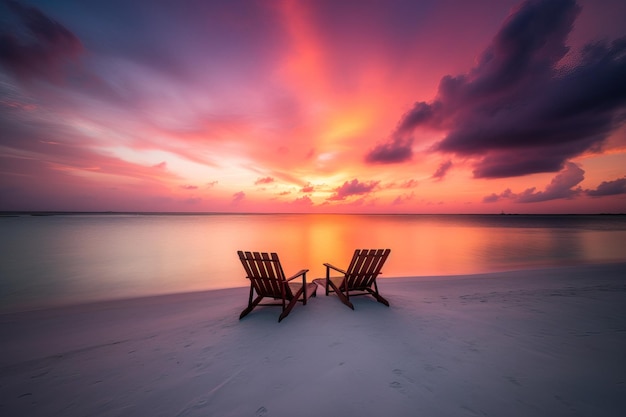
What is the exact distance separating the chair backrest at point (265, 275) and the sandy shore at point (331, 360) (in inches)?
20.2

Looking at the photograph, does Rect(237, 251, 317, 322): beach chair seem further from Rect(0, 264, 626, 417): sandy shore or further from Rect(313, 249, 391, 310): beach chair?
Rect(313, 249, 391, 310): beach chair

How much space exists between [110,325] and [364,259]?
5958mm

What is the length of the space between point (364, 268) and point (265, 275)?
2386mm

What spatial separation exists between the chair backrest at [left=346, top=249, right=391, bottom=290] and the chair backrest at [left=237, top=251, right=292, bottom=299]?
5.31ft

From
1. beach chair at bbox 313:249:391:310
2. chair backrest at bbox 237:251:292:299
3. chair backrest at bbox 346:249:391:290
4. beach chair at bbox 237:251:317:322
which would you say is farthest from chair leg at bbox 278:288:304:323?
chair backrest at bbox 346:249:391:290

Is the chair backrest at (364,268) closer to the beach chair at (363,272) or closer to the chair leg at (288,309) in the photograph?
the beach chair at (363,272)

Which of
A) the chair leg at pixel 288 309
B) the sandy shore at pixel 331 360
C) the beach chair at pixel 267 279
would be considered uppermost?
the beach chair at pixel 267 279

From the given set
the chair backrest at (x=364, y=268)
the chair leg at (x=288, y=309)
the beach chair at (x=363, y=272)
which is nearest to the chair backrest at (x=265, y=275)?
the chair leg at (x=288, y=309)

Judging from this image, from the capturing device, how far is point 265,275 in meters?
5.29

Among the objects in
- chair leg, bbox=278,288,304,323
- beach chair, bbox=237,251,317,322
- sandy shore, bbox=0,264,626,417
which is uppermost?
beach chair, bbox=237,251,317,322

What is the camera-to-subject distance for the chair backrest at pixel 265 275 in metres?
5.20

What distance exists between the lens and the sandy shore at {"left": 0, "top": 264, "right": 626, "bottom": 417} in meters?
2.74

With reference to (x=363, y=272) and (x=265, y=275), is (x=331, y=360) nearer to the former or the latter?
(x=265, y=275)

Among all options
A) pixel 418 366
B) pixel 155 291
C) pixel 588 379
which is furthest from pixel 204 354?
pixel 155 291
